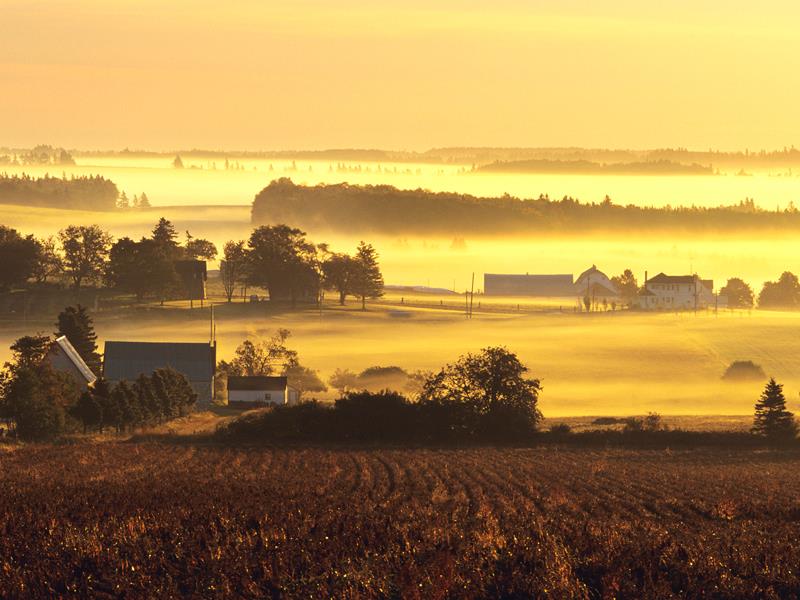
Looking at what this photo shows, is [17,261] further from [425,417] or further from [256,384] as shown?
[425,417]

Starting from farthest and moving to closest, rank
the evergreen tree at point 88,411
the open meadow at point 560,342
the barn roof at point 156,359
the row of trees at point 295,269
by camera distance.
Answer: the row of trees at point 295,269 → the open meadow at point 560,342 → the barn roof at point 156,359 → the evergreen tree at point 88,411

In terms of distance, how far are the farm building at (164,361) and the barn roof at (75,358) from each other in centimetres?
313

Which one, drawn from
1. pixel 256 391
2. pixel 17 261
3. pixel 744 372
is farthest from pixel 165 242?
pixel 744 372

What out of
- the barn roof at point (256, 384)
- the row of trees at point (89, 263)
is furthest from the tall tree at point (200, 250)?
the barn roof at point (256, 384)

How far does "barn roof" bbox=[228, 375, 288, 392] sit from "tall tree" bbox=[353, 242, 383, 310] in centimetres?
6685

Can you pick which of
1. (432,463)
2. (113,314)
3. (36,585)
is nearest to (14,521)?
(36,585)

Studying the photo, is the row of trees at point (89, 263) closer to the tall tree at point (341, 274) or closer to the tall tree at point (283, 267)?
the tall tree at point (283, 267)

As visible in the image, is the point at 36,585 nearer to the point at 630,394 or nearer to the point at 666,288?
the point at 630,394

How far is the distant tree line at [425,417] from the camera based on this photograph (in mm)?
72375

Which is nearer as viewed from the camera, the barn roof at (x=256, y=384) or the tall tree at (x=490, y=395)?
the tall tree at (x=490, y=395)

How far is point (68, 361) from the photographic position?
94.9 meters

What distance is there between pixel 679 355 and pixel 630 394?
1019 inches

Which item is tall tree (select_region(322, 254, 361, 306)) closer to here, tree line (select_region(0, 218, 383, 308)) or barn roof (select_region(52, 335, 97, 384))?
tree line (select_region(0, 218, 383, 308))

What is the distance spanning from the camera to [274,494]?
37.8 metres
